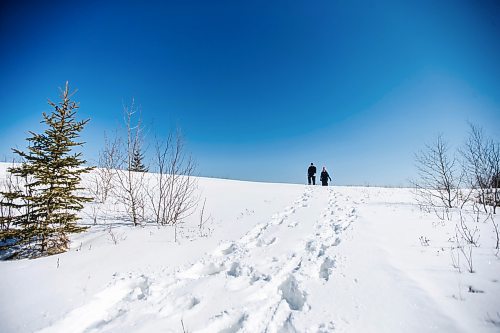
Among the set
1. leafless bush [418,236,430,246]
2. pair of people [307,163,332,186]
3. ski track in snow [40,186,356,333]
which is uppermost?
pair of people [307,163,332,186]

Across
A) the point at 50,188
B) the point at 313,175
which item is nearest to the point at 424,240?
the point at 50,188

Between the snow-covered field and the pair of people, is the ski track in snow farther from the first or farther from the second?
the pair of people

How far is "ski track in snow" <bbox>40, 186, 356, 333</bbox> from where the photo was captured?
2.11 metres

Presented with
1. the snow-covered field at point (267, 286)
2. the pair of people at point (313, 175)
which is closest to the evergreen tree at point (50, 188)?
the snow-covered field at point (267, 286)

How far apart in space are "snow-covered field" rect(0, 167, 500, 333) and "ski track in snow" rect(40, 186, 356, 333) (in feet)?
0.04

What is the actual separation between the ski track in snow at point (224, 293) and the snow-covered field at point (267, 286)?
0.01 metres

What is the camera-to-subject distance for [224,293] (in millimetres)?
2568

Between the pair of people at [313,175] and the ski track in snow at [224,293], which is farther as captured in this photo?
the pair of people at [313,175]

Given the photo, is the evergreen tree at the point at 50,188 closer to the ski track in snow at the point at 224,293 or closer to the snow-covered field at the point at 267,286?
the snow-covered field at the point at 267,286

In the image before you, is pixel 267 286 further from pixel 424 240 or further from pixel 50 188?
pixel 50 188

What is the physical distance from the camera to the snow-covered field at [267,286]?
78.2 inches

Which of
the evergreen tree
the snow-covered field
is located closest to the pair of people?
the snow-covered field

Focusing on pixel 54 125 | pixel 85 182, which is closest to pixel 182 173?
pixel 54 125

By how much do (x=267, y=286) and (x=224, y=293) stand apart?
1.70ft
